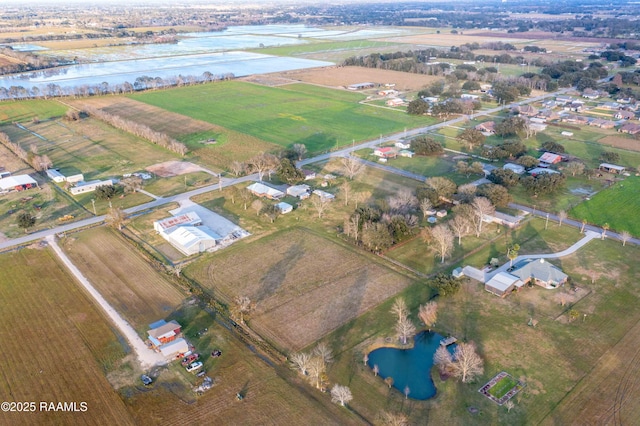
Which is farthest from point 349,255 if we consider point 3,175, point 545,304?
point 3,175

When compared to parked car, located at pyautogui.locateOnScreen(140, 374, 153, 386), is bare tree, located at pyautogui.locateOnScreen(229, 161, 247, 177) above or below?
above

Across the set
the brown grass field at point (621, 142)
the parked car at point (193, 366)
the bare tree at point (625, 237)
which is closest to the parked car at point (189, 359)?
the parked car at point (193, 366)

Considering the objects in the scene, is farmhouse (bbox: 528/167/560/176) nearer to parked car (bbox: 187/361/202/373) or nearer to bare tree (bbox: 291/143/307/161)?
bare tree (bbox: 291/143/307/161)

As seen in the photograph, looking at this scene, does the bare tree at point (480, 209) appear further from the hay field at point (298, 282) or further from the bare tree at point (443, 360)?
the bare tree at point (443, 360)

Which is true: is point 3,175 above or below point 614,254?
above

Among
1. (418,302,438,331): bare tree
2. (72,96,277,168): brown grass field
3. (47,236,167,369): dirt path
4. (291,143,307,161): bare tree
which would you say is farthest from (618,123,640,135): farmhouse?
(47,236,167,369): dirt path

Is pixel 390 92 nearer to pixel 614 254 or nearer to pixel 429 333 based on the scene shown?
pixel 614 254
